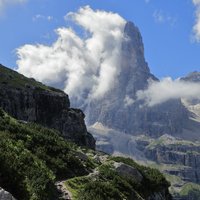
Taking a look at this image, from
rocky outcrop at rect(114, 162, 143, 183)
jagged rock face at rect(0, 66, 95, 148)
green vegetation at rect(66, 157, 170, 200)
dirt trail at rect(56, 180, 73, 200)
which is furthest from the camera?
jagged rock face at rect(0, 66, 95, 148)

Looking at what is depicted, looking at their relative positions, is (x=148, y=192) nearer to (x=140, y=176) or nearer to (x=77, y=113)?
(x=140, y=176)

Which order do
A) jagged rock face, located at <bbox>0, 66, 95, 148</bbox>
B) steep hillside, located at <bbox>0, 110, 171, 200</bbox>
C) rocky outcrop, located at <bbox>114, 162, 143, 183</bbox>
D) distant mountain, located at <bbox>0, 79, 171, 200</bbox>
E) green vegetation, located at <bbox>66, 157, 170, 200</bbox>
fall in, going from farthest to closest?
jagged rock face, located at <bbox>0, 66, 95, 148</bbox>, rocky outcrop, located at <bbox>114, 162, 143, 183</bbox>, green vegetation, located at <bbox>66, 157, 170, 200</bbox>, steep hillside, located at <bbox>0, 110, 171, 200</bbox>, distant mountain, located at <bbox>0, 79, 171, 200</bbox>

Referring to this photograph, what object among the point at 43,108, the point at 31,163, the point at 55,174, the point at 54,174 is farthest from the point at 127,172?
the point at 43,108

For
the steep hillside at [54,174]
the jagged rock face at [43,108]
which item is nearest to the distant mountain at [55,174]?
the steep hillside at [54,174]

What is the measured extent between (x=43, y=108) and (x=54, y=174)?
101494 mm

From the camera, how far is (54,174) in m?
46.5

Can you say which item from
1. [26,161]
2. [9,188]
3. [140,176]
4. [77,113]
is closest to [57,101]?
[77,113]

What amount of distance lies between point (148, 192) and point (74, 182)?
787 inches

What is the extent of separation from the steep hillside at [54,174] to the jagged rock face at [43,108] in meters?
67.1

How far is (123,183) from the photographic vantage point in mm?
55938

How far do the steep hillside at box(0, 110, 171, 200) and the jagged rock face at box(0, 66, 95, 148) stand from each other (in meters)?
67.1

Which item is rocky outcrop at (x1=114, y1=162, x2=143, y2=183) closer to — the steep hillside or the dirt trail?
the steep hillside

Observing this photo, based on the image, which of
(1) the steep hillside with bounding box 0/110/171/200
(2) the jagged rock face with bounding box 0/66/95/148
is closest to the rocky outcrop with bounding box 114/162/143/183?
(1) the steep hillside with bounding box 0/110/171/200

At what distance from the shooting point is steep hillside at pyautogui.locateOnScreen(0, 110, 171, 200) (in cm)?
3428
